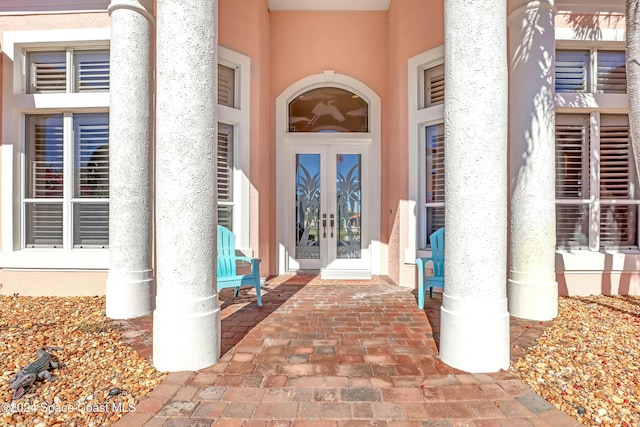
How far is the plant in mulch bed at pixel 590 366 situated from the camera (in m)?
2.15

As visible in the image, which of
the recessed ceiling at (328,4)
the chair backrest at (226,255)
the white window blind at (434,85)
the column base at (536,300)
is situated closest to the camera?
the column base at (536,300)

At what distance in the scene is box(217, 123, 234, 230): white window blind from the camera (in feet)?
17.9

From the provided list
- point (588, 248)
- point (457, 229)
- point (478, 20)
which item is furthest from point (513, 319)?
point (478, 20)

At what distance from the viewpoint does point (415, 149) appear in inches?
216

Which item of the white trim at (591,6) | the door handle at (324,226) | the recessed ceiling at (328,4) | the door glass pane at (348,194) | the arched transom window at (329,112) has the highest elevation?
the recessed ceiling at (328,4)

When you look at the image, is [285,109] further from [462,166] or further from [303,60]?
[462,166]

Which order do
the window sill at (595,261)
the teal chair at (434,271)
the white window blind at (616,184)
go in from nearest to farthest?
the teal chair at (434,271), the window sill at (595,261), the white window blind at (616,184)

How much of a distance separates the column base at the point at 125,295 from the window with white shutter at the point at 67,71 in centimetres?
319

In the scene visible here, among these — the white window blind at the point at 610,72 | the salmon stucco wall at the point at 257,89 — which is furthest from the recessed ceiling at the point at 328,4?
the white window blind at the point at 610,72

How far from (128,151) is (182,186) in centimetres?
187

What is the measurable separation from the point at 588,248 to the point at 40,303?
8.42 metres

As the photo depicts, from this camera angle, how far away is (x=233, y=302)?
14.8 feet

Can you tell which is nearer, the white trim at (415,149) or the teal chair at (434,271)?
the teal chair at (434,271)

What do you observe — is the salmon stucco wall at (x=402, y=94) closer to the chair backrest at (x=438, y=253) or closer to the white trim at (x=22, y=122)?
the chair backrest at (x=438, y=253)
